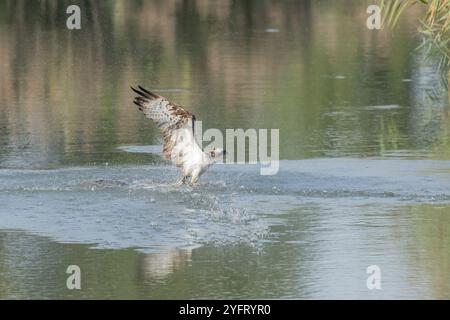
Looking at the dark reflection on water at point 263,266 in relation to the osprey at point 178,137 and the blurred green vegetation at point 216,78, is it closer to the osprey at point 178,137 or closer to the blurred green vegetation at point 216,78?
the osprey at point 178,137

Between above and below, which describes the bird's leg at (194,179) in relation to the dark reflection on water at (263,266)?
above

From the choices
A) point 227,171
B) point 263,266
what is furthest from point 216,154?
point 263,266

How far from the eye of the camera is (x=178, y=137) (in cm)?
1374

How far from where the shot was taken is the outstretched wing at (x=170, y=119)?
534 inches

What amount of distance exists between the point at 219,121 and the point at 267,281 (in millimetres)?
7387

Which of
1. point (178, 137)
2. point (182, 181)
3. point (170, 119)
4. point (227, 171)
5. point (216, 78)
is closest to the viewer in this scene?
point (170, 119)

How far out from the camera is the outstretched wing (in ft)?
44.5

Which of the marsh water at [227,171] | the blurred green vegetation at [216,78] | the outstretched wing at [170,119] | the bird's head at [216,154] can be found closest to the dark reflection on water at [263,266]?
the marsh water at [227,171]

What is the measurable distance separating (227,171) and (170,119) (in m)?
1.14

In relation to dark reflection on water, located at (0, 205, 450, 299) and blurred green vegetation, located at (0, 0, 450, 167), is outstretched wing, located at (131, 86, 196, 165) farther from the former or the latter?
dark reflection on water, located at (0, 205, 450, 299)

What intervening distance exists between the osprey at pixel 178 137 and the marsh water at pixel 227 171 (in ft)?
0.67

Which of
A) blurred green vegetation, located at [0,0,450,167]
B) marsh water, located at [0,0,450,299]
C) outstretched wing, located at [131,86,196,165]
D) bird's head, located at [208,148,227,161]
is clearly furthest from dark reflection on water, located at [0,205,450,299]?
blurred green vegetation, located at [0,0,450,167]

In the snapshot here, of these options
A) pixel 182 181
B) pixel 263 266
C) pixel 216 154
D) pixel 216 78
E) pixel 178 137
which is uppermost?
pixel 216 78

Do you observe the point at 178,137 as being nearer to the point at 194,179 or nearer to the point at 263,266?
the point at 194,179
